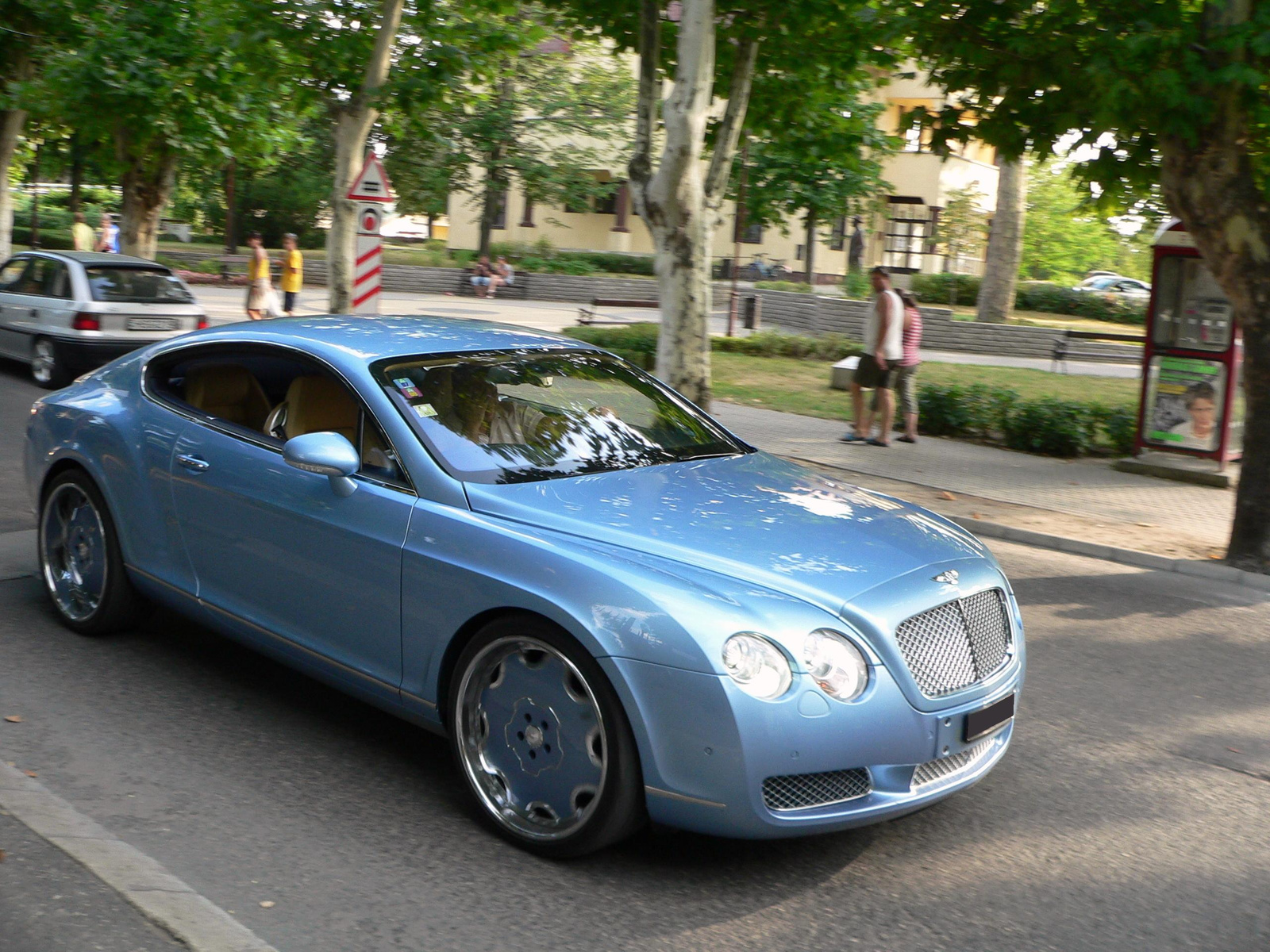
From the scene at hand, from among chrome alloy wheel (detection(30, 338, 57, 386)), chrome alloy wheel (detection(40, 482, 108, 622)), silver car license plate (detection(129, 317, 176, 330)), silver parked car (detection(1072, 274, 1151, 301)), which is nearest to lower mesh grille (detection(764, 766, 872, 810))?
chrome alloy wheel (detection(40, 482, 108, 622))

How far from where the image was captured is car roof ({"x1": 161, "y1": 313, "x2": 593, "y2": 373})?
5125 millimetres

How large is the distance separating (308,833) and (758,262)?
55248mm

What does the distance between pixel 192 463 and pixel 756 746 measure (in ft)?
9.21

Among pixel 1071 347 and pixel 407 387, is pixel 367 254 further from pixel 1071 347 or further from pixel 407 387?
pixel 1071 347

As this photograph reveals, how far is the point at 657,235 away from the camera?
1414 centimetres

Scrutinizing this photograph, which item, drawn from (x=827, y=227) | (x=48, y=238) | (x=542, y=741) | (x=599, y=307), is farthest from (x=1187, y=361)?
(x=48, y=238)

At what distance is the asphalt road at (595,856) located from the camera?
3715 mm

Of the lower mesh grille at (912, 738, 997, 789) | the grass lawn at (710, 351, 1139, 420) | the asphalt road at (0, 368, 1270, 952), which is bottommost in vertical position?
the asphalt road at (0, 368, 1270, 952)

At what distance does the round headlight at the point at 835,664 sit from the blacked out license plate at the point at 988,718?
18.7 inches

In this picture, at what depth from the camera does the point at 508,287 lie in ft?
147

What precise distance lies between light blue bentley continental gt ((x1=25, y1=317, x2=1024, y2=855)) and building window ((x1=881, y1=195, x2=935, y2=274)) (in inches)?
2084

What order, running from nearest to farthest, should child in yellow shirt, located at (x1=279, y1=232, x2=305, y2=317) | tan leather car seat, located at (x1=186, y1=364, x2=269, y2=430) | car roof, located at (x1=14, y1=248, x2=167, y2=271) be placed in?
tan leather car seat, located at (x1=186, y1=364, x2=269, y2=430)
car roof, located at (x1=14, y1=248, x2=167, y2=271)
child in yellow shirt, located at (x1=279, y1=232, x2=305, y2=317)

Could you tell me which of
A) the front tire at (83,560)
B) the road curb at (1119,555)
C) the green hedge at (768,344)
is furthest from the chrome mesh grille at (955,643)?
the green hedge at (768,344)

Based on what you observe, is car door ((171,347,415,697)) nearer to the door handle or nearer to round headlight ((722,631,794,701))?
the door handle
